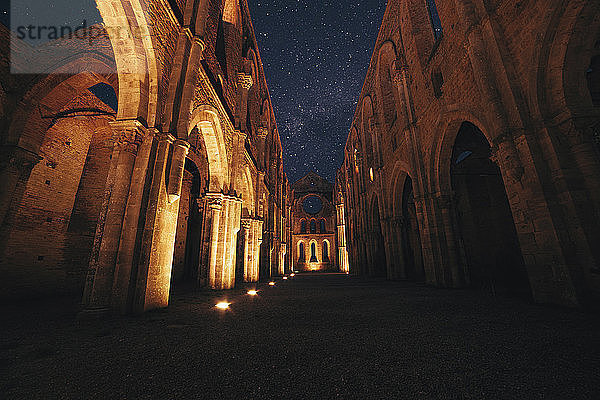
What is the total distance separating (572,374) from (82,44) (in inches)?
493

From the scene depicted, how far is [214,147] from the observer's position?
31.8ft

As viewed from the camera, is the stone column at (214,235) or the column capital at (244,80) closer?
the stone column at (214,235)

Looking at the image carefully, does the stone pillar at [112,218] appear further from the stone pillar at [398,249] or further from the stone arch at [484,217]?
the stone pillar at [398,249]

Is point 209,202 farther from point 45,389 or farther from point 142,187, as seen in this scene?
point 45,389

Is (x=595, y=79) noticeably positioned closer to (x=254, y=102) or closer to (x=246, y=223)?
(x=246, y=223)

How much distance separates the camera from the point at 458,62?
25.3ft

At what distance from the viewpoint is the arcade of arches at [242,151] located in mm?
4855

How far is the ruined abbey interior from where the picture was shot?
4.80 m

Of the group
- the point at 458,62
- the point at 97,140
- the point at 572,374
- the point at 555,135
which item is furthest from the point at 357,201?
the point at 572,374

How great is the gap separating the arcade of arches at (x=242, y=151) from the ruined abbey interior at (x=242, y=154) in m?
0.05

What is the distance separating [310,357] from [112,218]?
485 cm

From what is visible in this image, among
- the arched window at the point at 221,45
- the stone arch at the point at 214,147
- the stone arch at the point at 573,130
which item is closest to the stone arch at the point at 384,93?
the stone arch at the point at 573,130

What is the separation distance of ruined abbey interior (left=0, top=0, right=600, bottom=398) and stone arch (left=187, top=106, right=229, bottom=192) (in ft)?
0.23

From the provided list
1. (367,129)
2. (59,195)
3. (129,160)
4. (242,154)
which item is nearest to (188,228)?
(59,195)
